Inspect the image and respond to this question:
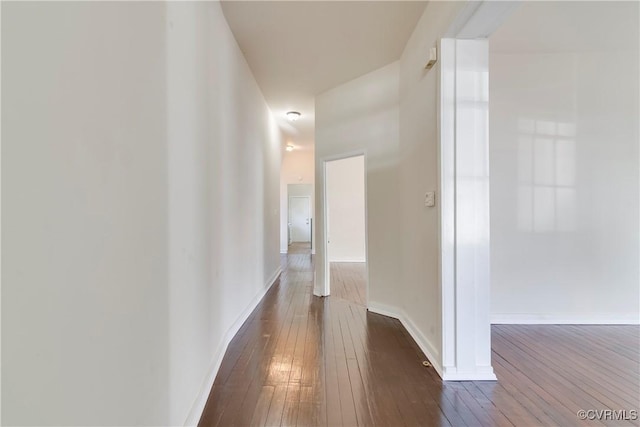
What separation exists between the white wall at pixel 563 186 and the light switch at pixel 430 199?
1207mm

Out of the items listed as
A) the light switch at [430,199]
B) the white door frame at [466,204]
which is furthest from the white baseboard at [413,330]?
the light switch at [430,199]

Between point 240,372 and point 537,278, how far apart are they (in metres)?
3.14

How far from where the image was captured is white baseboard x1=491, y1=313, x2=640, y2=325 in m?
3.17

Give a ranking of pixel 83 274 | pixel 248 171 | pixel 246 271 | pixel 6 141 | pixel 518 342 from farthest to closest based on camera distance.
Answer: pixel 248 171 → pixel 246 271 → pixel 518 342 → pixel 83 274 → pixel 6 141

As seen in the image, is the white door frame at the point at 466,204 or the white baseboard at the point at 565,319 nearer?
the white door frame at the point at 466,204

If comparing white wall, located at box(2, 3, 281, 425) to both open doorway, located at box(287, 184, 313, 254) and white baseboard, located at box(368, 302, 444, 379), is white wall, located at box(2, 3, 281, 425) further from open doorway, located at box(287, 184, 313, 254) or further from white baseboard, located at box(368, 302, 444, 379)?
open doorway, located at box(287, 184, 313, 254)

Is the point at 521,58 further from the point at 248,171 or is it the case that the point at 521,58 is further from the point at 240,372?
the point at 240,372

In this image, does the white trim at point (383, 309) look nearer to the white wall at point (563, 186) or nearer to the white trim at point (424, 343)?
the white trim at point (424, 343)

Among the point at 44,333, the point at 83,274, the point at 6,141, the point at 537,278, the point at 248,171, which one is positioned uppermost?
the point at 248,171

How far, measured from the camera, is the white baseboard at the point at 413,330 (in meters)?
2.26

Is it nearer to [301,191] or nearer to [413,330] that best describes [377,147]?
[413,330]

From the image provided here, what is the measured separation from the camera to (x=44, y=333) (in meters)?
0.66

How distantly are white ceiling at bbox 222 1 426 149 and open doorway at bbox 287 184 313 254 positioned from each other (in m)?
5.77

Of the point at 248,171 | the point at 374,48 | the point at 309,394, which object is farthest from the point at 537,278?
the point at 248,171
